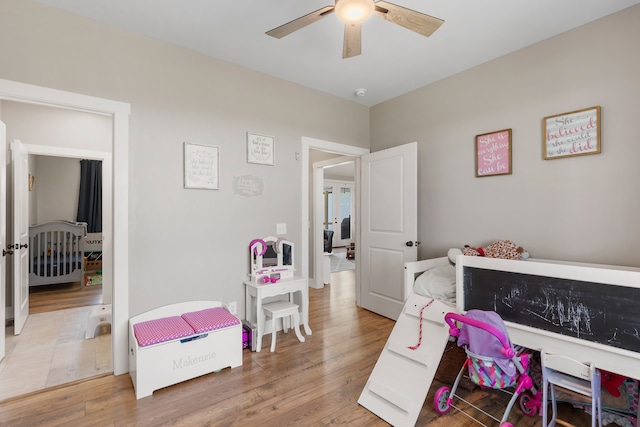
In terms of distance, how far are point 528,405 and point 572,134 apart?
1910mm

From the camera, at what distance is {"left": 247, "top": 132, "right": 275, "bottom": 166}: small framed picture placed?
Answer: 296 cm

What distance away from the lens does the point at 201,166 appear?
2672 millimetres

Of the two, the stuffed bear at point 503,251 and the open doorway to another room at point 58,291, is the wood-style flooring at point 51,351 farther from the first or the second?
the stuffed bear at point 503,251

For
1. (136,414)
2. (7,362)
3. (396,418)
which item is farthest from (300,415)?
(7,362)

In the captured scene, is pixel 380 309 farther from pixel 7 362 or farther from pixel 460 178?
pixel 7 362

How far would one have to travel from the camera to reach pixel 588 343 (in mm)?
1556

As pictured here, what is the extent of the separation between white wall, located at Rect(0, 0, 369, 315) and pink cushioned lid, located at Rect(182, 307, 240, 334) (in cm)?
21

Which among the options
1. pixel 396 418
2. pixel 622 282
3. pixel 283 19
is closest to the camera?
pixel 622 282

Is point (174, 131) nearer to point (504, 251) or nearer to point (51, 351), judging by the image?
point (51, 351)

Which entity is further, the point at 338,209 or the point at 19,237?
→ the point at 338,209

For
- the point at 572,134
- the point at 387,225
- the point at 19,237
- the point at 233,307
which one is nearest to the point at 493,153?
the point at 572,134

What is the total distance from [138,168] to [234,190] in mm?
791

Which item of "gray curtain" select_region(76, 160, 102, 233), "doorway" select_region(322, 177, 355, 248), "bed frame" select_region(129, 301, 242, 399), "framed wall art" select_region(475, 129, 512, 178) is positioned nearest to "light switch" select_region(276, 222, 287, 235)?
"bed frame" select_region(129, 301, 242, 399)

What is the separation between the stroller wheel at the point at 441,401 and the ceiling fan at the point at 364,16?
6.90 ft
